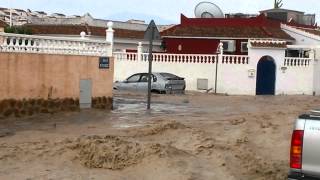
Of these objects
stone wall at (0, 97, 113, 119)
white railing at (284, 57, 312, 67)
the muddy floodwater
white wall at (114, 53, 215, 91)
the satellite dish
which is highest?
the satellite dish

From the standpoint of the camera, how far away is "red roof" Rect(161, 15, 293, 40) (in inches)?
1524

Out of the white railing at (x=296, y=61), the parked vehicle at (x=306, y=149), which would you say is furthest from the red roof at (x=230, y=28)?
the parked vehicle at (x=306, y=149)

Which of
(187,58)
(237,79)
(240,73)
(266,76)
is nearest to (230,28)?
(187,58)

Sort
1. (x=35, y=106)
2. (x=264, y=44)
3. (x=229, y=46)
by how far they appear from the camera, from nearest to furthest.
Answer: (x=35, y=106), (x=264, y=44), (x=229, y=46)

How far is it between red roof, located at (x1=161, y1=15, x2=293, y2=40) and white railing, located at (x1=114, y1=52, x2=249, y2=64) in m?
6.26

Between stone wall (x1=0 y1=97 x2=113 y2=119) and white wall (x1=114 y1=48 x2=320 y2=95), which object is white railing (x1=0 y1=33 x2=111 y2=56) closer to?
stone wall (x1=0 y1=97 x2=113 y2=119)

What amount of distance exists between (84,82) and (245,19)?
80.3ft

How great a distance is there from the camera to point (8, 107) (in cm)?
1523

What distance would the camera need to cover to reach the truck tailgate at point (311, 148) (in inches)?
239

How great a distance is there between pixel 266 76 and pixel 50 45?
60.3 feet

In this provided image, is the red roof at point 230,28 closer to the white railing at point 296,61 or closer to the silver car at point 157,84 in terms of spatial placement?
the white railing at point 296,61

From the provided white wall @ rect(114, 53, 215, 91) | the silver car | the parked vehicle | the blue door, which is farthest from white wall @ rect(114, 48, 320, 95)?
the parked vehicle

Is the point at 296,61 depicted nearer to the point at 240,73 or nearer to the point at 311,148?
A: the point at 240,73

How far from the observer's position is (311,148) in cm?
611
